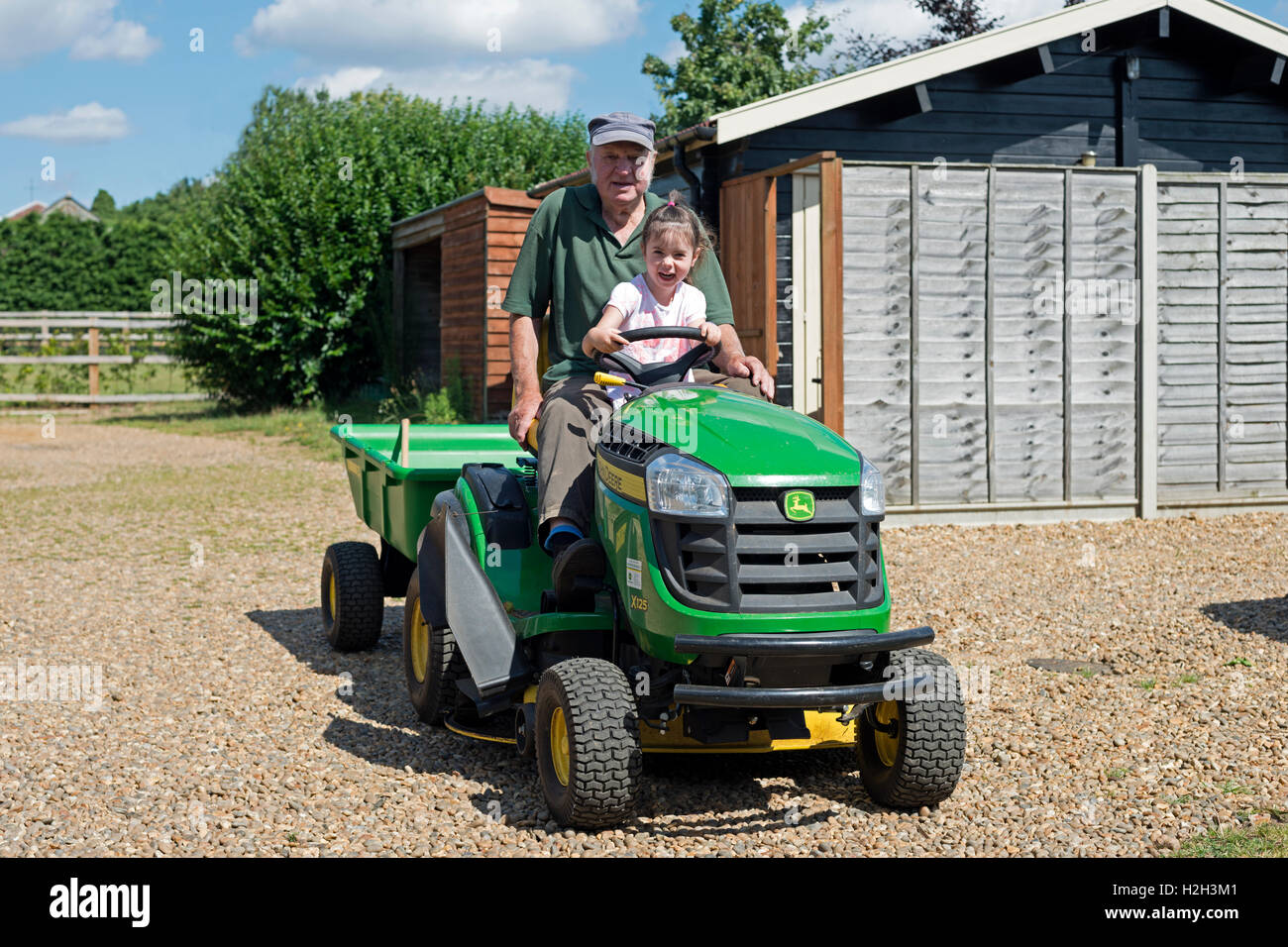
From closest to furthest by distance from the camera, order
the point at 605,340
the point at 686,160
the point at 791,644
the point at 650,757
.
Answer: the point at 791,644 → the point at 605,340 → the point at 650,757 → the point at 686,160

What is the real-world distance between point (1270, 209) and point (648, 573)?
8714 mm

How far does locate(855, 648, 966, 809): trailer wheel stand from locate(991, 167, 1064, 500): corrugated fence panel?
6417mm

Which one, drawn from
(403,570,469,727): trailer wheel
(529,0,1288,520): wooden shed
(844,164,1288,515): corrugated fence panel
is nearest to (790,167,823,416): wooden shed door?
(529,0,1288,520): wooden shed

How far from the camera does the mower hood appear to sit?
3.81 meters

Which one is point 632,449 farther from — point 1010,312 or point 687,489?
point 1010,312

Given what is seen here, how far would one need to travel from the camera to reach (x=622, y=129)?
4.70 metres

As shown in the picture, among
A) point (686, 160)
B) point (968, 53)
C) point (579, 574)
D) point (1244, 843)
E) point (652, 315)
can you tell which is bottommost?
point (1244, 843)

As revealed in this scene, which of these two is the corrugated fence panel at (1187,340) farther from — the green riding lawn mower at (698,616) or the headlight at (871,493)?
the headlight at (871,493)

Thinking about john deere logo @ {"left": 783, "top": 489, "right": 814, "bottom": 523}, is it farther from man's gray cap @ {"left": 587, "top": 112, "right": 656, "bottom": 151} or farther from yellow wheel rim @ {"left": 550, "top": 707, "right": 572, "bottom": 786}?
man's gray cap @ {"left": 587, "top": 112, "right": 656, "bottom": 151}

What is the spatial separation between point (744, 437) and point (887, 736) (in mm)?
1062

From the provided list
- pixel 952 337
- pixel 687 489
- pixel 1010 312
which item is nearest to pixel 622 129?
pixel 687 489

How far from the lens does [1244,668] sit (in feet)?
19.5
